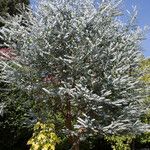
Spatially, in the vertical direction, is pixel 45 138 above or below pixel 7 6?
below

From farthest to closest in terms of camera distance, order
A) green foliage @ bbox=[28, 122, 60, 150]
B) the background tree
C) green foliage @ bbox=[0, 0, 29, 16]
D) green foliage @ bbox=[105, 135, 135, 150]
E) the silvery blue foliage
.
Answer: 1. green foliage @ bbox=[0, 0, 29, 16]
2. green foliage @ bbox=[105, 135, 135, 150]
3. the background tree
4. green foliage @ bbox=[28, 122, 60, 150]
5. the silvery blue foliage

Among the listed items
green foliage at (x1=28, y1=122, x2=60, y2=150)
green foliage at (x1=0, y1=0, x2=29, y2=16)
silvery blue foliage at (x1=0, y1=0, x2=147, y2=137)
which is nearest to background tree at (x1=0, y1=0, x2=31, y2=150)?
green foliage at (x1=28, y1=122, x2=60, y2=150)

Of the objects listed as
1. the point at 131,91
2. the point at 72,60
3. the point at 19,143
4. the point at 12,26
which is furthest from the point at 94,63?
the point at 19,143

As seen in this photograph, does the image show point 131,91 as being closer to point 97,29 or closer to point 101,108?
point 101,108

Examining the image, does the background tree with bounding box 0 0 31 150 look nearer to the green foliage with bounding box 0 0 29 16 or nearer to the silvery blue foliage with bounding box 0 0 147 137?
the silvery blue foliage with bounding box 0 0 147 137

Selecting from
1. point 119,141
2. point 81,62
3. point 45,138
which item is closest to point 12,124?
point 119,141

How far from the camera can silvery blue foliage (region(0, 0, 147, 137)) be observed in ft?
29.8

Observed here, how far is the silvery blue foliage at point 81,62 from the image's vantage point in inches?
358

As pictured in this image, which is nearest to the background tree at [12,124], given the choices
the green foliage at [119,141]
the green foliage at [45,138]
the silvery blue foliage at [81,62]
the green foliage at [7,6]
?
the green foliage at [119,141]

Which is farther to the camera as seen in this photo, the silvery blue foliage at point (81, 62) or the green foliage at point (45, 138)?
the green foliage at point (45, 138)

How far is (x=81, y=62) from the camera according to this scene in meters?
8.89

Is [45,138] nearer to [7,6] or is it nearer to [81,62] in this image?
[81,62]

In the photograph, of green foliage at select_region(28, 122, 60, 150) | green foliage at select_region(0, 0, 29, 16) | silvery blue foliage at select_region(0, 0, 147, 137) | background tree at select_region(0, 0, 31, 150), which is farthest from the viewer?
green foliage at select_region(0, 0, 29, 16)

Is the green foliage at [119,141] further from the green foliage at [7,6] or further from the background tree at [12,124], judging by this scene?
the green foliage at [7,6]
